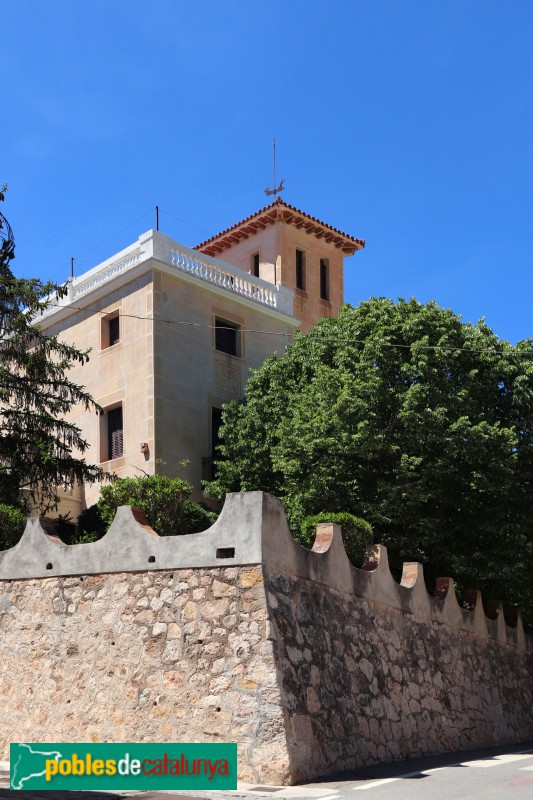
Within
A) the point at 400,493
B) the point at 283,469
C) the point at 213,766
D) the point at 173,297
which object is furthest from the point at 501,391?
the point at 213,766

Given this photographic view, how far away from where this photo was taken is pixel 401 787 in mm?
11664

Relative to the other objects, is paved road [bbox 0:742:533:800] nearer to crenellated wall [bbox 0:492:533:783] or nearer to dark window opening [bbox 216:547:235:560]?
crenellated wall [bbox 0:492:533:783]

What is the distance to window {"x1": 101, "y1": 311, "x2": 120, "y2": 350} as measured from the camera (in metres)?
29.3

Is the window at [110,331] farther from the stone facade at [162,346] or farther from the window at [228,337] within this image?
the window at [228,337]

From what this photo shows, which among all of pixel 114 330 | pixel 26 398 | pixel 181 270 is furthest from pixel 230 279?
pixel 26 398

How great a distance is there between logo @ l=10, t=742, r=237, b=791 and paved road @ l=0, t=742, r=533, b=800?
0.29 metres

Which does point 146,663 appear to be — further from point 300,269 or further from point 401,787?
point 300,269

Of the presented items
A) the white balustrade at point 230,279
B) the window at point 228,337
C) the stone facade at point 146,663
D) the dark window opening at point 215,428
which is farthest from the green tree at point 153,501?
the white balustrade at point 230,279

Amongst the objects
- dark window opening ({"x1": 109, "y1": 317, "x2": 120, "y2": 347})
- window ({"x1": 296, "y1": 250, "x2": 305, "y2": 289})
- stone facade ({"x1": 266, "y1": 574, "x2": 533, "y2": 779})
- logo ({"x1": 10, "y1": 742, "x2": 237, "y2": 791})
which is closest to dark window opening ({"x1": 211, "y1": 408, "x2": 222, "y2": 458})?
dark window opening ({"x1": 109, "y1": 317, "x2": 120, "y2": 347})

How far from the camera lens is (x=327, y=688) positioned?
44.3 ft

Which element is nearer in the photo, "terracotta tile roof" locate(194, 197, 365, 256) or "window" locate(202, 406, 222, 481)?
"window" locate(202, 406, 222, 481)

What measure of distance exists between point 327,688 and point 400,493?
30.4 feet

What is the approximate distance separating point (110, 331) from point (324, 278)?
1123 centimetres

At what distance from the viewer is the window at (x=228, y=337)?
98.4ft
